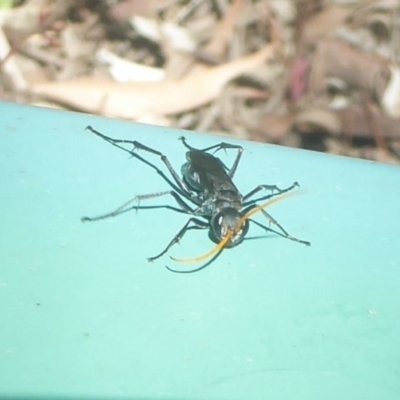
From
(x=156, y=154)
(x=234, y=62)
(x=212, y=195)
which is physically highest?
(x=156, y=154)

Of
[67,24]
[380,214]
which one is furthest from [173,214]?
[67,24]

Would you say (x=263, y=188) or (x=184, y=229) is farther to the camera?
(x=263, y=188)

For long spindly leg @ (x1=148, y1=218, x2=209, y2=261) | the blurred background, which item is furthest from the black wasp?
the blurred background

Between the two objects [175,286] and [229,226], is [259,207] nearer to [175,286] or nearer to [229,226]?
[229,226]

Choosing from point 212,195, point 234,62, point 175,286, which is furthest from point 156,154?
point 234,62

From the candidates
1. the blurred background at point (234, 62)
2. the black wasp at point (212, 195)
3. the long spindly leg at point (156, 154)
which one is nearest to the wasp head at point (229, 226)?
the black wasp at point (212, 195)

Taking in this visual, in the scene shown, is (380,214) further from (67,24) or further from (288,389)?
(67,24)

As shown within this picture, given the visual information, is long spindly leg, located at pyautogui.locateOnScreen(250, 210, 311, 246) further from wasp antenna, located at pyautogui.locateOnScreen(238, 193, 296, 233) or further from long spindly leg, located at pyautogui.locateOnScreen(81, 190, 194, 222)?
long spindly leg, located at pyautogui.locateOnScreen(81, 190, 194, 222)
